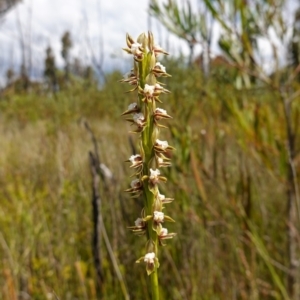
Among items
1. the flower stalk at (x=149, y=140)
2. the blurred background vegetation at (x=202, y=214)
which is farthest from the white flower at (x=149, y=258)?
the blurred background vegetation at (x=202, y=214)

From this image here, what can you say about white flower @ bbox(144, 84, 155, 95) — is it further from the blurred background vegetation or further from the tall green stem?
the blurred background vegetation

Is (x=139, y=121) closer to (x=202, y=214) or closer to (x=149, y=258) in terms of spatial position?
(x=149, y=258)

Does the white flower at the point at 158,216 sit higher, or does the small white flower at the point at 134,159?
the small white flower at the point at 134,159

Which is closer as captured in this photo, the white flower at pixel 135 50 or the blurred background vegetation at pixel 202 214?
the white flower at pixel 135 50

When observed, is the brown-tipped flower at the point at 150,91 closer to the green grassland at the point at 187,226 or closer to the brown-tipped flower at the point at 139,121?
the brown-tipped flower at the point at 139,121

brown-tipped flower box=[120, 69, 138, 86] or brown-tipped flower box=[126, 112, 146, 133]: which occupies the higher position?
brown-tipped flower box=[120, 69, 138, 86]

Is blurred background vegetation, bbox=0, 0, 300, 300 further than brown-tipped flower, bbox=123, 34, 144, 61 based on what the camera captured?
Yes

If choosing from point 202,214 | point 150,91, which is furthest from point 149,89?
point 202,214

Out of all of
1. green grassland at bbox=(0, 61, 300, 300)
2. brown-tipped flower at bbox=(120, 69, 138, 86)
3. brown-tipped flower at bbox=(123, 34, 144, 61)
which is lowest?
green grassland at bbox=(0, 61, 300, 300)

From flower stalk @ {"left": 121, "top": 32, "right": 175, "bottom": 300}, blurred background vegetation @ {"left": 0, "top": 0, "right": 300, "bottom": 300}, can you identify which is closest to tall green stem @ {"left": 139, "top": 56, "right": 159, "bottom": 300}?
flower stalk @ {"left": 121, "top": 32, "right": 175, "bottom": 300}

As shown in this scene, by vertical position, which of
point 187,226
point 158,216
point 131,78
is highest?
point 131,78

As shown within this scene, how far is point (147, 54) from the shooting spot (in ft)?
1.08

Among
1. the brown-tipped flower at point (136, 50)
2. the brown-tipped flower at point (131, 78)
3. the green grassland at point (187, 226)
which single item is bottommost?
the green grassland at point (187, 226)

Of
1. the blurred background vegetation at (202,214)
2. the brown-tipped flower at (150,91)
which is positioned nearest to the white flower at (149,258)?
the brown-tipped flower at (150,91)
